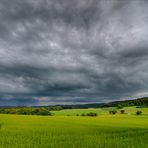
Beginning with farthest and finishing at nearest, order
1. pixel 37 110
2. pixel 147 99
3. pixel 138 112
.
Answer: pixel 147 99
pixel 37 110
pixel 138 112

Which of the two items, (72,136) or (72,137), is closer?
(72,137)

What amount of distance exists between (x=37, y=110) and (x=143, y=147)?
335 feet

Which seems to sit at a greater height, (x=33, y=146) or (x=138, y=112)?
(x=138, y=112)

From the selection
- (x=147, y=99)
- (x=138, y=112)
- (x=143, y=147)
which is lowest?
(x=143, y=147)

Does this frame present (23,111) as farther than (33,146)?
Yes

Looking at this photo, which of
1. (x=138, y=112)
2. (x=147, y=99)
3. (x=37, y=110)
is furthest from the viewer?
(x=147, y=99)

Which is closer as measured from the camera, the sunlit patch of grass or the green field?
the sunlit patch of grass

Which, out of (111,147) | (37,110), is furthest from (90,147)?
(37,110)

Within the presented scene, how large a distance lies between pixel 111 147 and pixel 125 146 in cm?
148

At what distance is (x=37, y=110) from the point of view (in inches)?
4783

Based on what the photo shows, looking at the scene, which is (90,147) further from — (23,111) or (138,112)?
(23,111)

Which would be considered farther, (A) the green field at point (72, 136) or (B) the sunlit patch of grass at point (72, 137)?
(A) the green field at point (72, 136)

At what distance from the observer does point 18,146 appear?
78.2ft

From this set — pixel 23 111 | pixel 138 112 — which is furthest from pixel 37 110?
pixel 138 112
